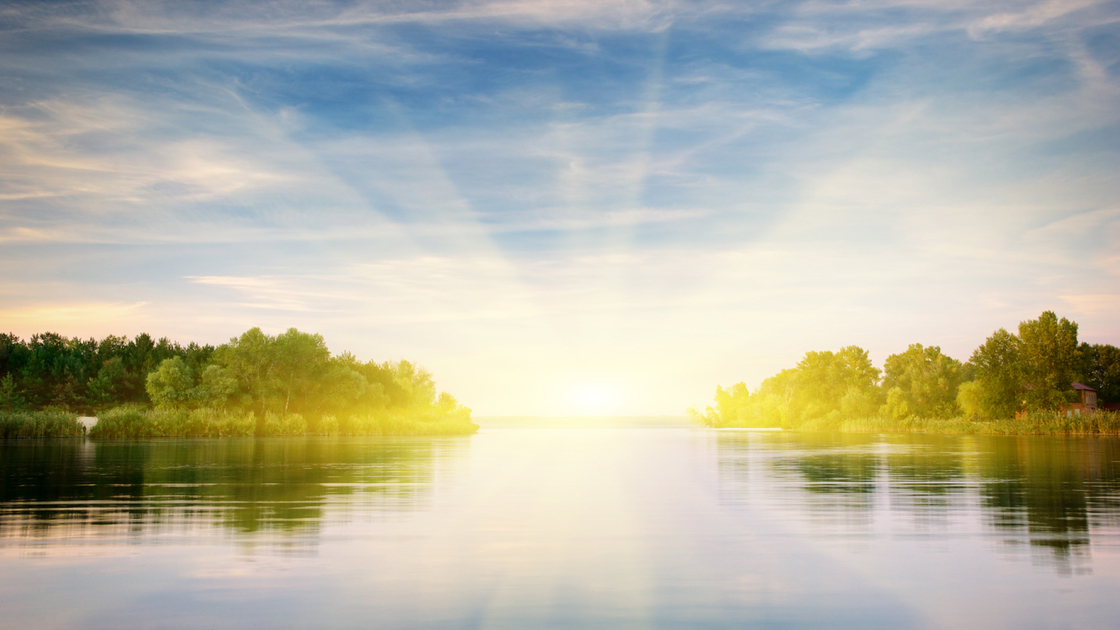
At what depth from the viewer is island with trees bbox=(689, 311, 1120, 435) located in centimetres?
8425

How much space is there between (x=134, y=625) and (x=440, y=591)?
3.51 m

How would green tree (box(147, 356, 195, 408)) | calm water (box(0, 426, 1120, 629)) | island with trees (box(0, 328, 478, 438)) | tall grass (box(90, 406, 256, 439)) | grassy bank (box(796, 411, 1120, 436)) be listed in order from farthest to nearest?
green tree (box(147, 356, 195, 408)) → island with trees (box(0, 328, 478, 438)) → grassy bank (box(796, 411, 1120, 436)) → tall grass (box(90, 406, 256, 439)) → calm water (box(0, 426, 1120, 629))

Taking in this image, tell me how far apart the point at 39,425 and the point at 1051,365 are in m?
109

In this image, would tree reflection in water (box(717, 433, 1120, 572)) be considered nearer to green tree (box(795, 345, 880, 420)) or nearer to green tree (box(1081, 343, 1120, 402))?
green tree (box(1081, 343, 1120, 402))

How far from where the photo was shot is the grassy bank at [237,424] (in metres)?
61.3

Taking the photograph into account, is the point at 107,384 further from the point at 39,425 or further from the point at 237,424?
the point at 39,425

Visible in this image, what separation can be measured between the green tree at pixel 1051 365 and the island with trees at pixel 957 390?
12 centimetres

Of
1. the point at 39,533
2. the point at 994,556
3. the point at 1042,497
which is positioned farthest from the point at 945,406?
the point at 39,533

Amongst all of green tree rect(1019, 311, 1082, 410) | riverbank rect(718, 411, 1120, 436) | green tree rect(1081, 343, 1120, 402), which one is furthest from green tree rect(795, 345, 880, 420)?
green tree rect(1019, 311, 1082, 410)

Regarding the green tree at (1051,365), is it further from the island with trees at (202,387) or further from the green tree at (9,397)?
the green tree at (9,397)

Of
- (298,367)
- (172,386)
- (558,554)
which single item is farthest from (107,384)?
(558,554)

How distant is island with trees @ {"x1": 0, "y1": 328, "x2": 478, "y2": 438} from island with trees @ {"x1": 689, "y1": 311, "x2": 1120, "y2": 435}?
70683mm

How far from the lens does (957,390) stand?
112375mm

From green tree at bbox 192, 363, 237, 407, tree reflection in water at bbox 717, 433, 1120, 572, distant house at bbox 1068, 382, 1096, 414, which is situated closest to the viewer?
tree reflection in water at bbox 717, 433, 1120, 572
